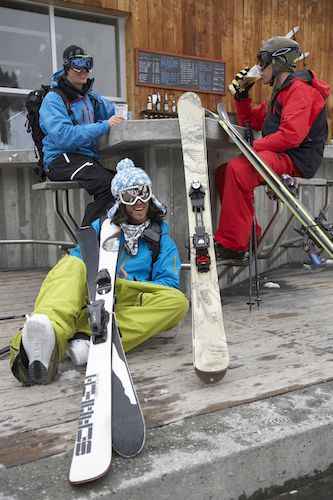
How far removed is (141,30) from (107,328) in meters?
5.39

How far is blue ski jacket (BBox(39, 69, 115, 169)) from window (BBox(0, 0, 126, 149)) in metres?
2.92

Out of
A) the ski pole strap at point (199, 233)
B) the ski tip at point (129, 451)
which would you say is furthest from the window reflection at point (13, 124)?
the ski tip at point (129, 451)

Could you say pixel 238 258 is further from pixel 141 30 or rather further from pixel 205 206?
pixel 141 30

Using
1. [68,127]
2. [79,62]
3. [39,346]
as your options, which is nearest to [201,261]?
[39,346]

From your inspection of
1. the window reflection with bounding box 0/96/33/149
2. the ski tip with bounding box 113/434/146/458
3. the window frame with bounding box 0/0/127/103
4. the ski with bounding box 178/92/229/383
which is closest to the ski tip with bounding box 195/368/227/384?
the ski with bounding box 178/92/229/383

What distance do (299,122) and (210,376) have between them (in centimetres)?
191

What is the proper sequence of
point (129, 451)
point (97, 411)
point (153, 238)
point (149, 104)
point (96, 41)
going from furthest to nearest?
point (149, 104) → point (96, 41) → point (153, 238) → point (97, 411) → point (129, 451)

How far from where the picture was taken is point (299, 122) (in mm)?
3086

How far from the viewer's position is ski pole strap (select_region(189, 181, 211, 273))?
240 centimetres

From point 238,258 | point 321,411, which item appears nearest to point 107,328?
point 321,411

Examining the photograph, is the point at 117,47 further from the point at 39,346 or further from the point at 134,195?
the point at 39,346

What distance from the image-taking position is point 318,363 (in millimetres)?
2080

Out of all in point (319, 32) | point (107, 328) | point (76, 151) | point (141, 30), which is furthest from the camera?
point (319, 32)

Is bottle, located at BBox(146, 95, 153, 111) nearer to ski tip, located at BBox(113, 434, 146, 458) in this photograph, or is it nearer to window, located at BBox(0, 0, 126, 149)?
window, located at BBox(0, 0, 126, 149)
